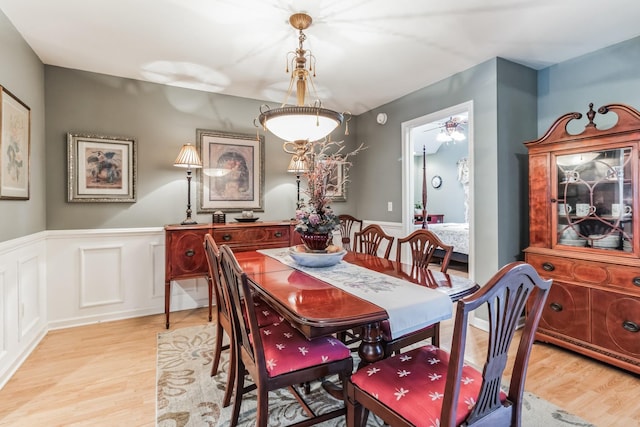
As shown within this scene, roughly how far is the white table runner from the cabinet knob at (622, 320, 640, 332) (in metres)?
1.68

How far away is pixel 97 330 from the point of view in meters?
3.10

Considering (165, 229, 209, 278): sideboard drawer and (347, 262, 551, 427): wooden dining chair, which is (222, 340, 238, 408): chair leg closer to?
(347, 262, 551, 427): wooden dining chair

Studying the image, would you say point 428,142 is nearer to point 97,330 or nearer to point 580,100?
point 580,100

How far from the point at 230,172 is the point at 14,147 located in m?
1.88

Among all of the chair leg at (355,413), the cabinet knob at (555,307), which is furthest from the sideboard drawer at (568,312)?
the chair leg at (355,413)

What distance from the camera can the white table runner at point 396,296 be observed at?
137 cm

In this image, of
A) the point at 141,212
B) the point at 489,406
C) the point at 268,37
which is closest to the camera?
the point at 489,406

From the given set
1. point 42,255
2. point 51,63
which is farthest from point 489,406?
point 51,63

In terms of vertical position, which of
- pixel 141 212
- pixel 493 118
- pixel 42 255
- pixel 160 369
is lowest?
pixel 160 369

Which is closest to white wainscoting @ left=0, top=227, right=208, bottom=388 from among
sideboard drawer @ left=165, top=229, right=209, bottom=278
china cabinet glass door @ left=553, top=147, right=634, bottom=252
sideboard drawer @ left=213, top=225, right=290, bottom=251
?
sideboard drawer @ left=165, top=229, right=209, bottom=278

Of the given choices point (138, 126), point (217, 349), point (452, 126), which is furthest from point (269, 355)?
point (452, 126)

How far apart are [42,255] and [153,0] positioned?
2411mm

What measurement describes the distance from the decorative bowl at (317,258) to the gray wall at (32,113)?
196 centimetres

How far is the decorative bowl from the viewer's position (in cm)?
210
